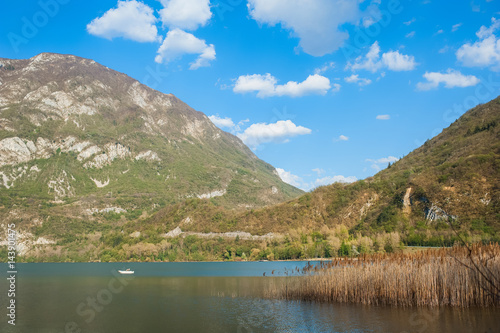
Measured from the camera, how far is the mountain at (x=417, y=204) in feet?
245

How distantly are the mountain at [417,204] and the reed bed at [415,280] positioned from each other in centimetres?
4183

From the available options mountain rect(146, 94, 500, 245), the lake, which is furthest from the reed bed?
mountain rect(146, 94, 500, 245)

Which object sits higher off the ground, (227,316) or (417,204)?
(417,204)

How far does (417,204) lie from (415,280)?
74.1 metres

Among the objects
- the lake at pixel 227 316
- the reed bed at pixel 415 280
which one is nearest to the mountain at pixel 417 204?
the reed bed at pixel 415 280

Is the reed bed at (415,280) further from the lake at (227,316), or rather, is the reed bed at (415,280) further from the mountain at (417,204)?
the mountain at (417,204)

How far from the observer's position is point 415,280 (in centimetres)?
2552

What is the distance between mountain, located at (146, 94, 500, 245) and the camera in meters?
74.8

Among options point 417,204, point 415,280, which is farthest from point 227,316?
point 417,204

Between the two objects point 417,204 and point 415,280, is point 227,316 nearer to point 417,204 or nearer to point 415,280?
point 415,280

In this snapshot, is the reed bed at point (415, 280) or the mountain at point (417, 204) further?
the mountain at point (417, 204)

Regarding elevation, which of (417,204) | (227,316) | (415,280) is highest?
(417,204)

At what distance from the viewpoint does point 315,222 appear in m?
142

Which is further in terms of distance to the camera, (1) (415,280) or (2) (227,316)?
(2) (227,316)
